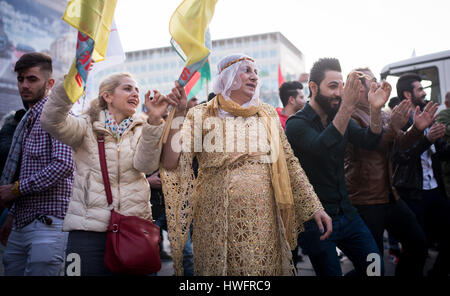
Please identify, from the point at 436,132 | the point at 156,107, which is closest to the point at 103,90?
the point at 156,107

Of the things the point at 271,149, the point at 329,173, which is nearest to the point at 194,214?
the point at 271,149

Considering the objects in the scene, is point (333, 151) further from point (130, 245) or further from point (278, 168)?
point (130, 245)

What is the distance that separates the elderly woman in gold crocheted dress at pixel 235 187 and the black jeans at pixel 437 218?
91.9 inches

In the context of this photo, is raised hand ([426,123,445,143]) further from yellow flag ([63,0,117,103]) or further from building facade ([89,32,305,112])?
building facade ([89,32,305,112])

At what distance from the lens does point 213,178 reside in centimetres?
281

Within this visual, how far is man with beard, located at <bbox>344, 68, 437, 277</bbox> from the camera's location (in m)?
3.52

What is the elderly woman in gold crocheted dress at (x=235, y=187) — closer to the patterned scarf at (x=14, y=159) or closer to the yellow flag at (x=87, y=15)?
the yellow flag at (x=87, y=15)

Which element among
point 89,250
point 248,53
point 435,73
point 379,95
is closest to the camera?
point 89,250

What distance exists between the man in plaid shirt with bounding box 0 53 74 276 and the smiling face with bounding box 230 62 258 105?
56.4 inches

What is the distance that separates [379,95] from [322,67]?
0.56m

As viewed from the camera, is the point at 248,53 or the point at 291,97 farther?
the point at 248,53

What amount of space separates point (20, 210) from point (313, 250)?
2.40 meters

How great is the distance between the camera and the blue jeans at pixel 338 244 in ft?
9.59
